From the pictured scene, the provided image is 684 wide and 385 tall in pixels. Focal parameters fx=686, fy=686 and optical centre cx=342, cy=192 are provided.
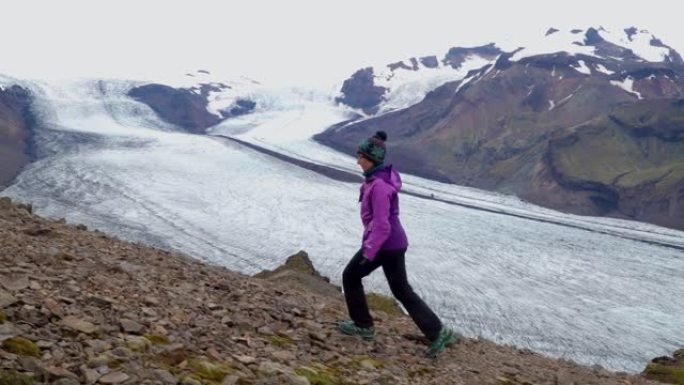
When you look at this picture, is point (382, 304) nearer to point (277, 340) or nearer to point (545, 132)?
point (277, 340)

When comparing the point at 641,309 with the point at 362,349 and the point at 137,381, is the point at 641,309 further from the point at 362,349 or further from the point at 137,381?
the point at 137,381

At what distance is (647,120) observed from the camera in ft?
349

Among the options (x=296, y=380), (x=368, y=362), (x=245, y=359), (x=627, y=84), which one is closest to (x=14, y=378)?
(x=245, y=359)

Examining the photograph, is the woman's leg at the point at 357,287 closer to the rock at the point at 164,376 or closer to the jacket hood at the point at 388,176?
the jacket hood at the point at 388,176

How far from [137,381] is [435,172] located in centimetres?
11077

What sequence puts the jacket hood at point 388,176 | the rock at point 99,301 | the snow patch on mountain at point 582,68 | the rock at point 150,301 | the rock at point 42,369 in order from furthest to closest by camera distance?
the snow patch on mountain at point 582,68 → the jacket hood at point 388,176 → the rock at point 150,301 → the rock at point 99,301 → the rock at point 42,369

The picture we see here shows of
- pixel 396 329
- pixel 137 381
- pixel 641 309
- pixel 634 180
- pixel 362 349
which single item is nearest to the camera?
pixel 137 381

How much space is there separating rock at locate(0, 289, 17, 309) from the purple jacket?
2.77 meters

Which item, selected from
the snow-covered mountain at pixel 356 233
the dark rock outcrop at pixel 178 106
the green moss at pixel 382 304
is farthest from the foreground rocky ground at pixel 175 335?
the dark rock outcrop at pixel 178 106

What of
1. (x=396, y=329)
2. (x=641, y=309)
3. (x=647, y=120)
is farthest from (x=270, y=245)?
(x=647, y=120)

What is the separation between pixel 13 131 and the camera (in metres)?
69.1

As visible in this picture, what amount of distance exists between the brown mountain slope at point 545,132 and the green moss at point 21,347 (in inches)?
3367

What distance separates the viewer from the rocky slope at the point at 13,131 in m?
53.3

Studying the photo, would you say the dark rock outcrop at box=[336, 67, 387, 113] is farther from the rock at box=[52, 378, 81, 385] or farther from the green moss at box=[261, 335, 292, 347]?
the rock at box=[52, 378, 81, 385]
